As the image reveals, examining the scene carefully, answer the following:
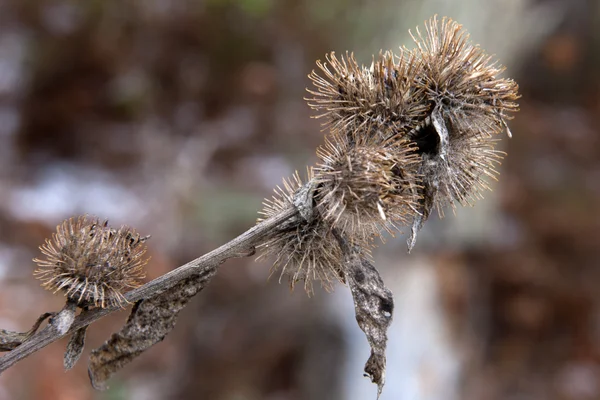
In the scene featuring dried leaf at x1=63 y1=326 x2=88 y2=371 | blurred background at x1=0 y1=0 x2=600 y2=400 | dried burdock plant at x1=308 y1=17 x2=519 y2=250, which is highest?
blurred background at x1=0 y1=0 x2=600 y2=400

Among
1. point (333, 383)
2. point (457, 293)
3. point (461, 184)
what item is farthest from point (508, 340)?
point (461, 184)

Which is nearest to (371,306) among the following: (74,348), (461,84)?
(461,84)

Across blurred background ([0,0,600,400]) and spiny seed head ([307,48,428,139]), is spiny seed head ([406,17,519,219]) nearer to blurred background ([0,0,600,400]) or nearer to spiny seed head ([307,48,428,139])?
spiny seed head ([307,48,428,139])

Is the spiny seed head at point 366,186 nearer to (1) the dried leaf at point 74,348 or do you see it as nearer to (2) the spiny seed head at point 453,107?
(2) the spiny seed head at point 453,107

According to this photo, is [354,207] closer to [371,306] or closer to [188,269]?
[371,306]

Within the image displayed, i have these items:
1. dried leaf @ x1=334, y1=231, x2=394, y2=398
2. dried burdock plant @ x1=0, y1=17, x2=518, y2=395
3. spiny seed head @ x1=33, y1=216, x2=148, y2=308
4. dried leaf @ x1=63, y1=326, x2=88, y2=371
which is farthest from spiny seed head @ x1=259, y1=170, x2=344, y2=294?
dried leaf @ x1=63, y1=326, x2=88, y2=371

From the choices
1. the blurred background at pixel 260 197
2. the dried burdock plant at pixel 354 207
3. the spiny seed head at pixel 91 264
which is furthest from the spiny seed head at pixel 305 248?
the blurred background at pixel 260 197

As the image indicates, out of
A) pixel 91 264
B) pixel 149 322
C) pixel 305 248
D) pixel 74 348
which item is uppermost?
pixel 305 248
